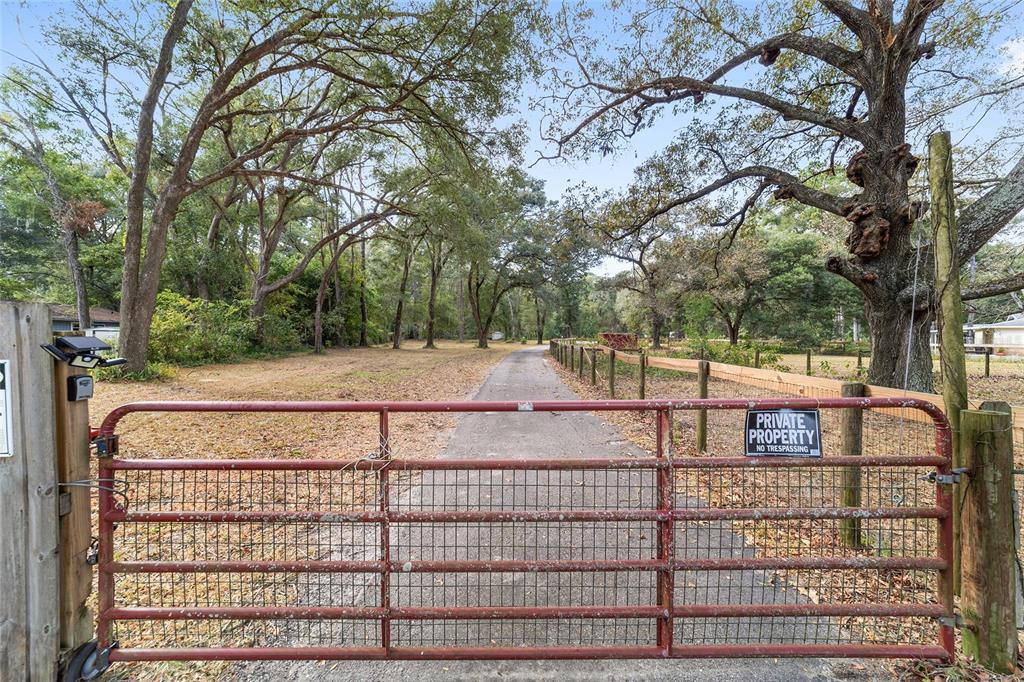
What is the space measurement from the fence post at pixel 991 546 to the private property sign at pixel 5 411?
15.1ft

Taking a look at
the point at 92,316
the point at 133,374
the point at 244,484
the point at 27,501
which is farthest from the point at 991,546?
the point at 92,316

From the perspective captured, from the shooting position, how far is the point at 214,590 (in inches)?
111

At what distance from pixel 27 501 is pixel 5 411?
0.42 meters

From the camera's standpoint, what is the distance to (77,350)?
1978 mm

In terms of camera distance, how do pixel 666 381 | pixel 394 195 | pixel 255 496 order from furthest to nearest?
pixel 394 195 → pixel 666 381 → pixel 255 496

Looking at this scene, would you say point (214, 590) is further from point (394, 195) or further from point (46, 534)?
point (394, 195)

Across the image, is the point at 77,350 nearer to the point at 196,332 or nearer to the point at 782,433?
the point at 782,433

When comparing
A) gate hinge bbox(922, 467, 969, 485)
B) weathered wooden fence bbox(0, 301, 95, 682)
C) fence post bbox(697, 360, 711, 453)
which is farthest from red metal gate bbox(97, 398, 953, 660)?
fence post bbox(697, 360, 711, 453)

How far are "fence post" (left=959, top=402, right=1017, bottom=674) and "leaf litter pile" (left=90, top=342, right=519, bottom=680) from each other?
10.1 feet

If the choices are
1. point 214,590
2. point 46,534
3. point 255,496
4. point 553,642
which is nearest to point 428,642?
point 553,642

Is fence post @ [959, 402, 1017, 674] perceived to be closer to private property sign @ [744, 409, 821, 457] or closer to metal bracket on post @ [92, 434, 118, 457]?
private property sign @ [744, 409, 821, 457]

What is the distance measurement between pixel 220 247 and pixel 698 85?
986 inches

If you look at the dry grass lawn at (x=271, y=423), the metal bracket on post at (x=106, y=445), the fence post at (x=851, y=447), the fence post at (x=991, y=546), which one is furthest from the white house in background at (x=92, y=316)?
the fence post at (x=991, y=546)

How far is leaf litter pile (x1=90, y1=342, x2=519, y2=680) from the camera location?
243cm
